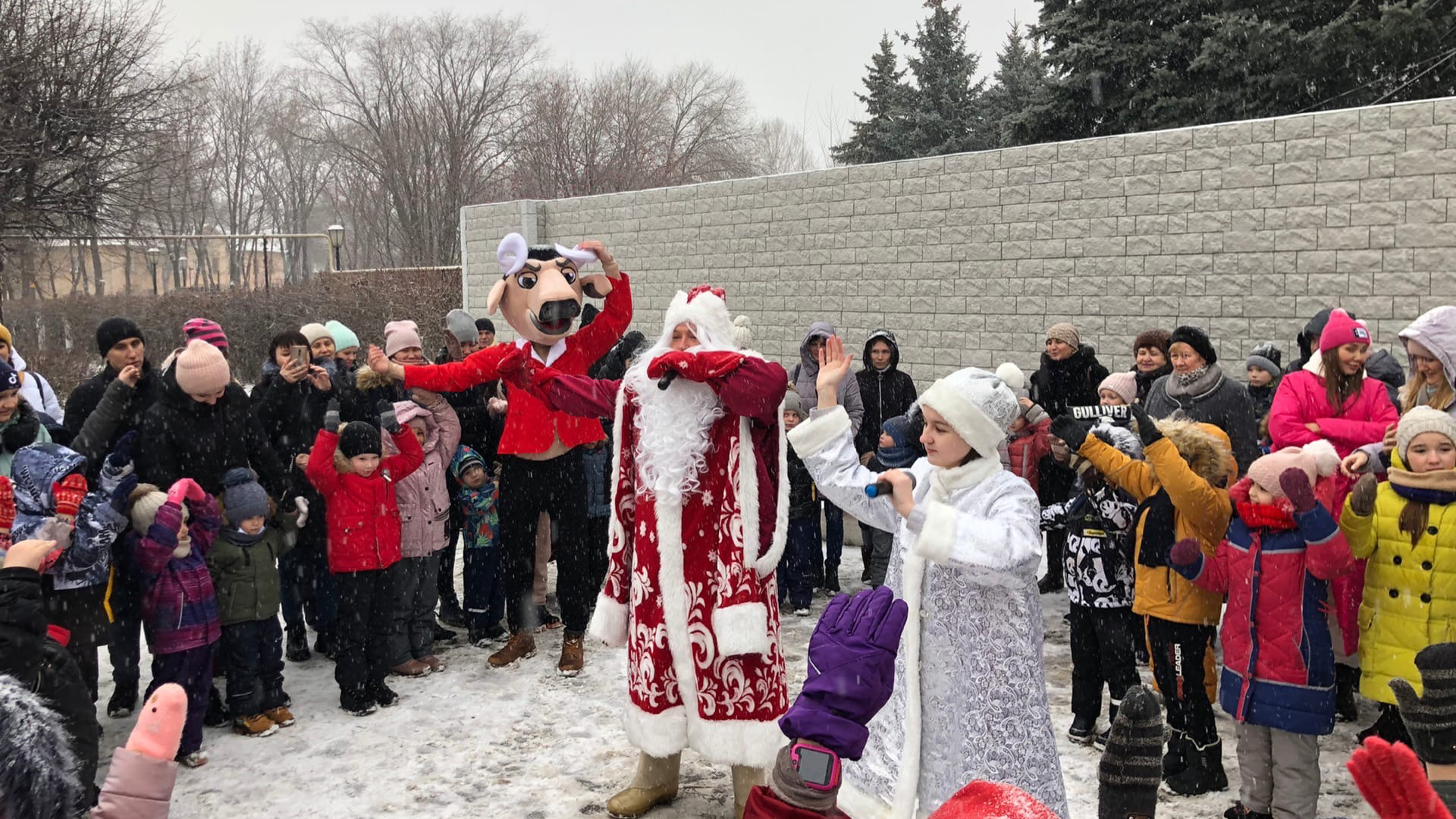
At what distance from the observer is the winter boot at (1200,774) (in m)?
4.45

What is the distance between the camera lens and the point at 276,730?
17.2 feet

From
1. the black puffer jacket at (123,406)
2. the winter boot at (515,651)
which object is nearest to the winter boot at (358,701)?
the winter boot at (515,651)

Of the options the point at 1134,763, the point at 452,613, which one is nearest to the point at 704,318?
the point at 1134,763

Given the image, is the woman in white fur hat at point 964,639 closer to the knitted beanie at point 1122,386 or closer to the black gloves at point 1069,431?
the black gloves at point 1069,431

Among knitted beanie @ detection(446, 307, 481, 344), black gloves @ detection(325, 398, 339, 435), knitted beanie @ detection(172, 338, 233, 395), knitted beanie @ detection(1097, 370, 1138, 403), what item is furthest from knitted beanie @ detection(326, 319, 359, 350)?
knitted beanie @ detection(1097, 370, 1138, 403)

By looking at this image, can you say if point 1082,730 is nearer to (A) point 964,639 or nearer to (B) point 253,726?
(A) point 964,639

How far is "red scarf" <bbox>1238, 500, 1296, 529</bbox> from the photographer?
4020mm

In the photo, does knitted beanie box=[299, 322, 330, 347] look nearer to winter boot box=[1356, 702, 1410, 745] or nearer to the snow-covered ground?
the snow-covered ground

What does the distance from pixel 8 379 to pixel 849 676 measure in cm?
446

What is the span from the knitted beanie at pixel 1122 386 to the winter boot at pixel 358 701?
4.18m

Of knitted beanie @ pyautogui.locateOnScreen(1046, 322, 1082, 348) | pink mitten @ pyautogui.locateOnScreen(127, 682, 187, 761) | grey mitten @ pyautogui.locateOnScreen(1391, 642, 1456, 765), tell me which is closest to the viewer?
grey mitten @ pyautogui.locateOnScreen(1391, 642, 1456, 765)

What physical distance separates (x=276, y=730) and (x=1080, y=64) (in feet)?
54.4

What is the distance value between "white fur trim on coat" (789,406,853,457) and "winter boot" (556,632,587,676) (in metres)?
2.99

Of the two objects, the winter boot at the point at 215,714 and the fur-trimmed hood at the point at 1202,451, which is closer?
the fur-trimmed hood at the point at 1202,451
